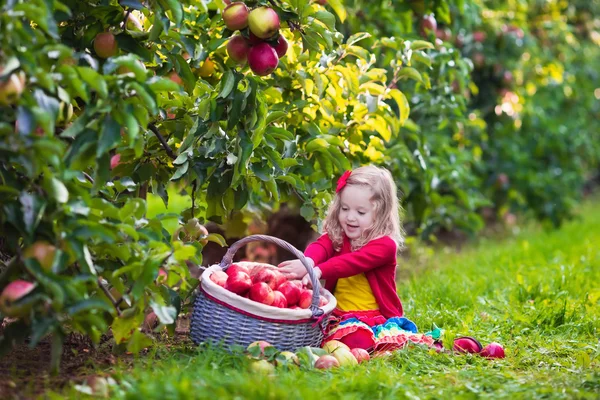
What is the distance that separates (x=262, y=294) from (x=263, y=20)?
89 cm

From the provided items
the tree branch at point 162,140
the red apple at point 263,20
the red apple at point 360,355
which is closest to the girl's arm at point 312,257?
the red apple at point 360,355

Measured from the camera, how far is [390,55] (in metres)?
3.99

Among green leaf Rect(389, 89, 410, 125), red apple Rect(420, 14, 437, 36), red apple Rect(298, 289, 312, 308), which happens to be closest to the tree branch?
red apple Rect(298, 289, 312, 308)

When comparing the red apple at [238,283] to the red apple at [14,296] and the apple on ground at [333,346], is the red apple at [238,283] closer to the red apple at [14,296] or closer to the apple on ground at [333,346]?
the apple on ground at [333,346]

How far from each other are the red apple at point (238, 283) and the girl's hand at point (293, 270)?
208mm

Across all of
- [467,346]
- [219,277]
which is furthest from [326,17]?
[467,346]

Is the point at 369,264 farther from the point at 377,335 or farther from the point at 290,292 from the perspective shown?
the point at 290,292

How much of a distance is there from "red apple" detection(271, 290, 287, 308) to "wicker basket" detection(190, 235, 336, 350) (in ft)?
0.31

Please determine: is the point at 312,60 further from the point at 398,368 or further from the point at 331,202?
the point at 398,368

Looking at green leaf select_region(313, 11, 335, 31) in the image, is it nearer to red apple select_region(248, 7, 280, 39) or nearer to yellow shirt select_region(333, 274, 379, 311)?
red apple select_region(248, 7, 280, 39)

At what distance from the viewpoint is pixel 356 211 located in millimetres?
3203

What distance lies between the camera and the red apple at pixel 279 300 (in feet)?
9.24

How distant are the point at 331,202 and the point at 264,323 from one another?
79 centimetres

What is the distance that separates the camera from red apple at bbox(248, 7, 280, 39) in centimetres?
259
